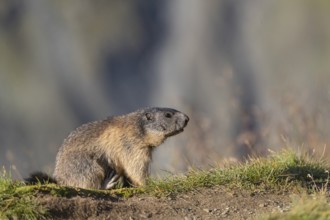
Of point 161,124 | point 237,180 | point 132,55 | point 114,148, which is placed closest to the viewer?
point 237,180

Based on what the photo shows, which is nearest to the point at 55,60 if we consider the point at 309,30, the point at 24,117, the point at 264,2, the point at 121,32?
the point at 121,32

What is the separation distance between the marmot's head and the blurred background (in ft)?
27.5

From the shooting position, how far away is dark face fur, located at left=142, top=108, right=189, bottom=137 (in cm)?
1078

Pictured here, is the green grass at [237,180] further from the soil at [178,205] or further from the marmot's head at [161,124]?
the marmot's head at [161,124]

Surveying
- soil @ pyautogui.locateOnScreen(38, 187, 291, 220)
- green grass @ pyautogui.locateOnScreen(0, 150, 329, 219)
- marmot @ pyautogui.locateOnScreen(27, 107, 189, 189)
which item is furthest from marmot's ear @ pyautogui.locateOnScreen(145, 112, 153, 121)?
soil @ pyautogui.locateOnScreen(38, 187, 291, 220)

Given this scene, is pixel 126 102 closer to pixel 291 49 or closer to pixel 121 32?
pixel 291 49

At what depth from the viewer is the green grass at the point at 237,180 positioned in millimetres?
8492

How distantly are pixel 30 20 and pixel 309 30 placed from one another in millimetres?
24270

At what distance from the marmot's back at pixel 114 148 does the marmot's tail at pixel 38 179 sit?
0.30m

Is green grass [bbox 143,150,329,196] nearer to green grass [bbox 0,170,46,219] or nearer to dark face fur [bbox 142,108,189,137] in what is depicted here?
dark face fur [bbox 142,108,189,137]

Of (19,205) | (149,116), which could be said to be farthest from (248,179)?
(19,205)

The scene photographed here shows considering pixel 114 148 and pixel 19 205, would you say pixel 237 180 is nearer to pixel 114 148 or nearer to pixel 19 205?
pixel 114 148

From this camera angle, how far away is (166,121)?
35.6 ft

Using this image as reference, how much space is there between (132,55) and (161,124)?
132ft
